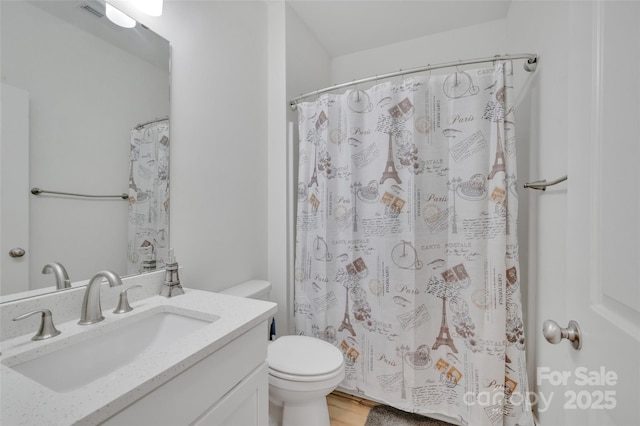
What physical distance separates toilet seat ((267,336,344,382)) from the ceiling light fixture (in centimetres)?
157

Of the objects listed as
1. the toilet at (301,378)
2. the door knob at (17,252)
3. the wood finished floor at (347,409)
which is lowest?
the wood finished floor at (347,409)

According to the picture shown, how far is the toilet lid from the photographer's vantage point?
1.22 m

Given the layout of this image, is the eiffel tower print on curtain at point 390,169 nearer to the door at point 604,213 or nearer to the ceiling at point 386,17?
the door at point 604,213

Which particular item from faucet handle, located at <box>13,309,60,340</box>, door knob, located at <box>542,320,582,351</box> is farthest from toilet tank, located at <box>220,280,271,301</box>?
door knob, located at <box>542,320,582,351</box>

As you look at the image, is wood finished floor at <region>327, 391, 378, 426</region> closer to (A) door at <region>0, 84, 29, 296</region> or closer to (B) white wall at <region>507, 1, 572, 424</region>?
(B) white wall at <region>507, 1, 572, 424</region>

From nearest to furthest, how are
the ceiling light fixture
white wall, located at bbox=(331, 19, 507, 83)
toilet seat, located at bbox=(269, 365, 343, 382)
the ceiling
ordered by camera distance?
the ceiling light fixture → toilet seat, located at bbox=(269, 365, 343, 382) → the ceiling → white wall, located at bbox=(331, 19, 507, 83)

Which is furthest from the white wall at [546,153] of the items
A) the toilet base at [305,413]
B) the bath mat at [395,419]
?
the toilet base at [305,413]


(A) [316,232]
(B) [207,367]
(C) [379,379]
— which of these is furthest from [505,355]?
(B) [207,367]

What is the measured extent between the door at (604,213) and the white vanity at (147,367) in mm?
838

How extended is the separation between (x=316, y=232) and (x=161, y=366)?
1.19 m

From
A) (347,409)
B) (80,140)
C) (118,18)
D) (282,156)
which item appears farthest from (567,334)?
(118,18)

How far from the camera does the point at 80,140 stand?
92cm

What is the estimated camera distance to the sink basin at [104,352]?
0.69 meters

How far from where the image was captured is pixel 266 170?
186 cm
